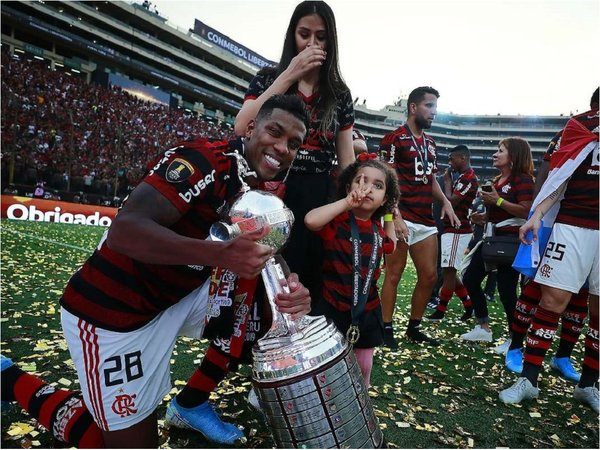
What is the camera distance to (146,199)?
4.50 ft

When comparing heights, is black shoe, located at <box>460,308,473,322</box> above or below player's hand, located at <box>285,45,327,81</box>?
below

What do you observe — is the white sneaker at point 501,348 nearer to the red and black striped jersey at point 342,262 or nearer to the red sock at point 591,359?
the red sock at point 591,359

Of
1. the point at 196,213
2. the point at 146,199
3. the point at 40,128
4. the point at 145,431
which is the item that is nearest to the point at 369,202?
the point at 196,213

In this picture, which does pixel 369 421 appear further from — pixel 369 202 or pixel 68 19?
pixel 68 19

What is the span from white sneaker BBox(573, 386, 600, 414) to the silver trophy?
8.22 feet

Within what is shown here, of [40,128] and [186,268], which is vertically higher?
[40,128]

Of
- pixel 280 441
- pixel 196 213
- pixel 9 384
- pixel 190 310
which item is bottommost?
pixel 9 384

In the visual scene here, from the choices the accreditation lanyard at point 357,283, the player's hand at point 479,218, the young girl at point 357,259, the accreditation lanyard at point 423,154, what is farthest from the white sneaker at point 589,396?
the player's hand at point 479,218

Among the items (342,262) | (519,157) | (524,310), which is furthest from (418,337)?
(342,262)

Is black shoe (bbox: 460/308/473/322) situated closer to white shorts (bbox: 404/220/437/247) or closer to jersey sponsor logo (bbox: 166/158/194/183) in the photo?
white shorts (bbox: 404/220/437/247)

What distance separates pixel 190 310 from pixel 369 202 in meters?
1.14

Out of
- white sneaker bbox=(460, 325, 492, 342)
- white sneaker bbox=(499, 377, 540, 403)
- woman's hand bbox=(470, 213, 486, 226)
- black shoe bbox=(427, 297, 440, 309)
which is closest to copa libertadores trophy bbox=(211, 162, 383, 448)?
white sneaker bbox=(499, 377, 540, 403)

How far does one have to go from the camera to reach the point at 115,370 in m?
1.67

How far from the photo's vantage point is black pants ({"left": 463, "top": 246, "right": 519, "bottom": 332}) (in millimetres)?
4629
